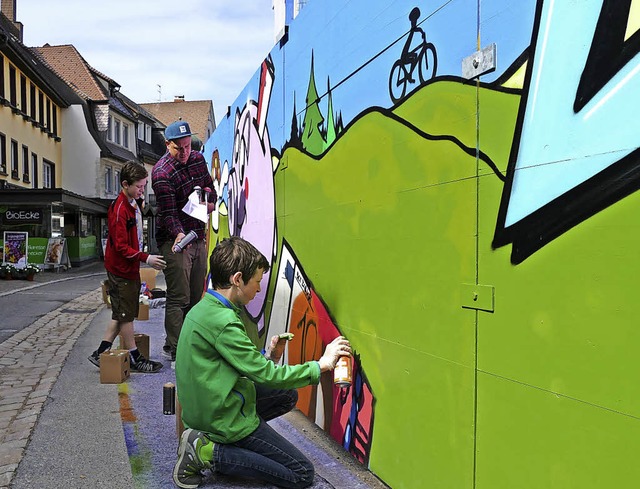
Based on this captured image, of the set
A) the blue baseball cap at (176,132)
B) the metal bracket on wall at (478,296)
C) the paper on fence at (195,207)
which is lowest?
the metal bracket on wall at (478,296)

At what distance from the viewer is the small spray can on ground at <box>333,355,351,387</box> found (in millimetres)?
2962

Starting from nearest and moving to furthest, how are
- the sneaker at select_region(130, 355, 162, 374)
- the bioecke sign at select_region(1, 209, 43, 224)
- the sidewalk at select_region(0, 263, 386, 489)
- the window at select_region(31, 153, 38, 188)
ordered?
1. the sidewalk at select_region(0, 263, 386, 489)
2. the sneaker at select_region(130, 355, 162, 374)
3. the bioecke sign at select_region(1, 209, 43, 224)
4. the window at select_region(31, 153, 38, 188)

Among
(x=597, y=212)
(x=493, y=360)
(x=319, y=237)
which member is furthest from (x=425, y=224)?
(x=319, y=237)

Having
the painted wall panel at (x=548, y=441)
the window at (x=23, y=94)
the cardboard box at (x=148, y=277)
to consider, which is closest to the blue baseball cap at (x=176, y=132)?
the painted wall panel at (x=548, y=441)

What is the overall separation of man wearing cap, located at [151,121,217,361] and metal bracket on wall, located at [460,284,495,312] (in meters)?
3.78

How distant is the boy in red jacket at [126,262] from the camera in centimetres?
545

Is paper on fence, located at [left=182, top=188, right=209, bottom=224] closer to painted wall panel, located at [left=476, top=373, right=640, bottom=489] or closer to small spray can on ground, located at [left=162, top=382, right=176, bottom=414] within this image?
small spray can on ground, located at [left=162, top=382, right=176, bottom=414]

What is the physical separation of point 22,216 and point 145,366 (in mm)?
20680

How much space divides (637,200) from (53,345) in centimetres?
705

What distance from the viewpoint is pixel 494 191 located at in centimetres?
210

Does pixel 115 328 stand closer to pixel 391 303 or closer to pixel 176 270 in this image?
pixel 176 270

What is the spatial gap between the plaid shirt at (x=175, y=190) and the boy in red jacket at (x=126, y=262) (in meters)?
0.24

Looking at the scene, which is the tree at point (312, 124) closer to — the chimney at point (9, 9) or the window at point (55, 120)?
the window at point (55, 120)

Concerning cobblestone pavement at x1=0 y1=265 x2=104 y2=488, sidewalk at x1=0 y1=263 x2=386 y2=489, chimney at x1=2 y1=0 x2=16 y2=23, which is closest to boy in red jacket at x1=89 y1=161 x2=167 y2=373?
sidewalk at x1=0 y1=263 x2=386 y2=489
